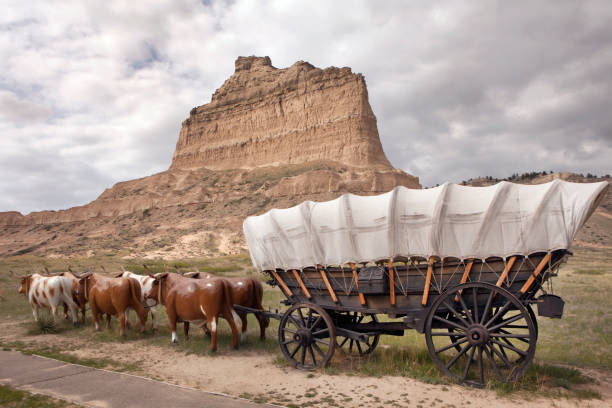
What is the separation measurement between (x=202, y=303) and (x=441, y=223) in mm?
5297

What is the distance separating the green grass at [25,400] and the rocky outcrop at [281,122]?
6710 centimetres

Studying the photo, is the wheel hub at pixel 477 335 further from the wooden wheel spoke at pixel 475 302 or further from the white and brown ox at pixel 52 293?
the white and brown ox at pixel 52 293

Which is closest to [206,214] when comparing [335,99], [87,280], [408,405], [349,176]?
[349,176]

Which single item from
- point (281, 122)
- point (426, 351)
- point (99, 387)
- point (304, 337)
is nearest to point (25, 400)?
point (99, 387)

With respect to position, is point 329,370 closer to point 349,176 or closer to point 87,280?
point 87,280

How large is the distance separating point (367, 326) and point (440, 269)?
202 centimetres

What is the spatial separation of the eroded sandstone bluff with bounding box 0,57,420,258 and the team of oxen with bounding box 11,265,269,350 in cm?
3533

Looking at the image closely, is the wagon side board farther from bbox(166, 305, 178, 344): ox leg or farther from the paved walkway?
bbox(166, 305, 178, 344): ox leg

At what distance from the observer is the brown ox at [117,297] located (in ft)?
31.4

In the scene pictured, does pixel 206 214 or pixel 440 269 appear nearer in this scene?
pixel 440 269

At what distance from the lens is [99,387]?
19.0 ft

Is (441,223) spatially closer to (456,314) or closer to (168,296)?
(456,314)

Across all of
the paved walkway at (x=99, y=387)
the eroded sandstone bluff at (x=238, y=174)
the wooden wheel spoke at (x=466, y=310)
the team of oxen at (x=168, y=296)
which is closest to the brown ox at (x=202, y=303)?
the team of oxen at (x=168, y=296)

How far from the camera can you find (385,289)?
20.7ft
